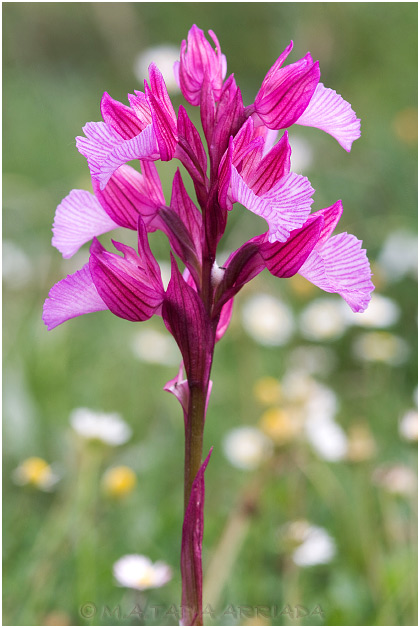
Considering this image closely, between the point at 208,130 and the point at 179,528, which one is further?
the point at 179,528

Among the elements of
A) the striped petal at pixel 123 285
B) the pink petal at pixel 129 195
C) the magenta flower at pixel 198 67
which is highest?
the magenta flower at pixel 198 67

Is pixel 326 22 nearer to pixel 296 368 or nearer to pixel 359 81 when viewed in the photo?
pixel 359 81

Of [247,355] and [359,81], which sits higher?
[359,81]

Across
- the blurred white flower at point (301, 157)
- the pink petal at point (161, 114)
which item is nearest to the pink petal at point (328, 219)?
the pink petal at point (161, 114)

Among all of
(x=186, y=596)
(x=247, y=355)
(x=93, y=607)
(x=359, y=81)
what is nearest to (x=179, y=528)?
(x=93, y=607)

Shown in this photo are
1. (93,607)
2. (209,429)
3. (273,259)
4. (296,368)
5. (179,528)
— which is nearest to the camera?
(273,259)

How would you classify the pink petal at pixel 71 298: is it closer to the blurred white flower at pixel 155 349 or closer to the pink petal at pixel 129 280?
the pink petal at pixel 129 280

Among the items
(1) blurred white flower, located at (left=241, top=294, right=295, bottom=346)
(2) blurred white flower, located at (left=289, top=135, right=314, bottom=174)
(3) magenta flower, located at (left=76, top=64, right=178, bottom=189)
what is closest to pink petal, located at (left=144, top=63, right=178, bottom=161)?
(3) magenta flower, located at (left=76, top=64, right=178, bottom=189)

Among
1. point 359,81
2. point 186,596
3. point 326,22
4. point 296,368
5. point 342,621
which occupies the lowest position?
point 342,621
